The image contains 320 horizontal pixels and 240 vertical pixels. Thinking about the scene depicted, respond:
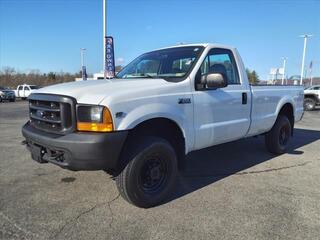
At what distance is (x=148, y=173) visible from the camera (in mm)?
3729

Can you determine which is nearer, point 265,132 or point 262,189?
point 262,189

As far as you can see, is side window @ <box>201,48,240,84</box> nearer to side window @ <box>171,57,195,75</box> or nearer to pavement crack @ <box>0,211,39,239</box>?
side window @ <box>171,57,195,75</box>

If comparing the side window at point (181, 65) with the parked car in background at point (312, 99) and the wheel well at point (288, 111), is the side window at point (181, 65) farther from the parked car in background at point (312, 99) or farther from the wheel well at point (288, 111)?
the parked car in background at point (312, 99)

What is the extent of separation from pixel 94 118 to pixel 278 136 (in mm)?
4413

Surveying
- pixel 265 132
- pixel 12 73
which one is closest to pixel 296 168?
pixel 265 132

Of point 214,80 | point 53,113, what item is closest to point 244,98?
point 214,80

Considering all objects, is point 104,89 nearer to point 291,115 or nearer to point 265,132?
point 265,132

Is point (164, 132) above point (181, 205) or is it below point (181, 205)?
above

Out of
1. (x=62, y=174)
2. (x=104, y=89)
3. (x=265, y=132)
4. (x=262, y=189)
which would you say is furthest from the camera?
(x=265, y=132)

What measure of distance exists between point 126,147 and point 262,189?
83.6 inches

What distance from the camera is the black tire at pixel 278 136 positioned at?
6238 millimetres

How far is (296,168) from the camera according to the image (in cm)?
543

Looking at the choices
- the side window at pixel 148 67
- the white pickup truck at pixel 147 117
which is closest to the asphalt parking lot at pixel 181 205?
the white pickup truck at pixel 147 117

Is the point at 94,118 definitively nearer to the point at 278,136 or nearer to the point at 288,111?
the point at 278,136
